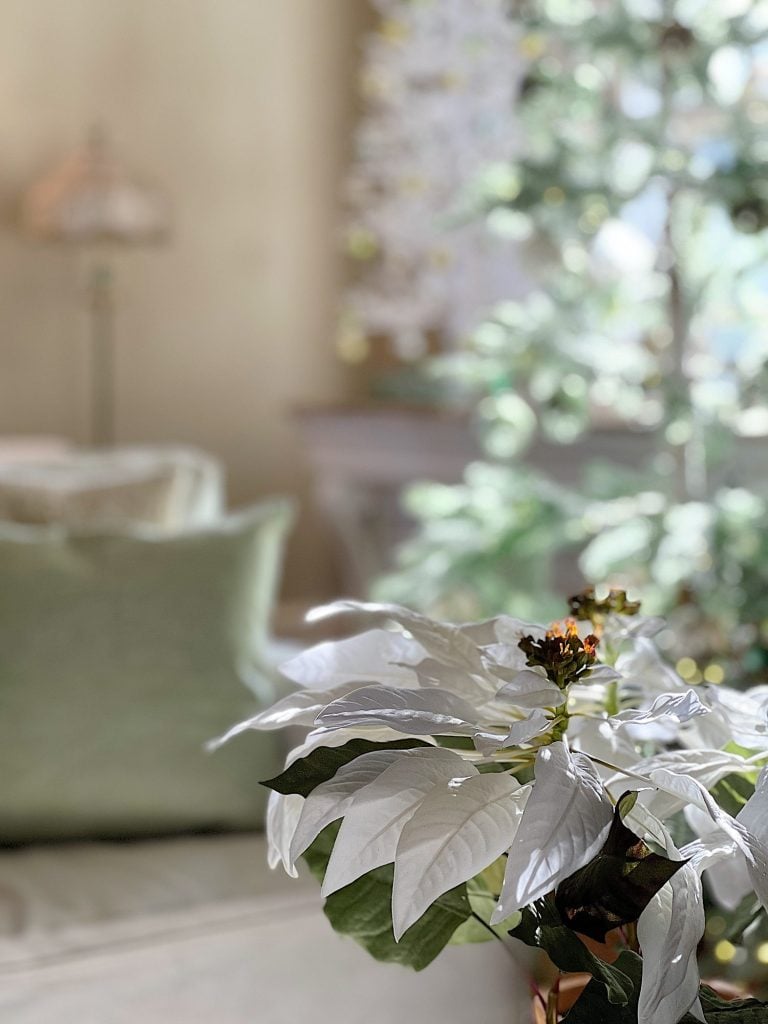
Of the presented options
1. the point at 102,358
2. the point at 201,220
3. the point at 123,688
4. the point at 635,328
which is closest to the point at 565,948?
the point at 123,688

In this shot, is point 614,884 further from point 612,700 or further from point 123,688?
point 123,688

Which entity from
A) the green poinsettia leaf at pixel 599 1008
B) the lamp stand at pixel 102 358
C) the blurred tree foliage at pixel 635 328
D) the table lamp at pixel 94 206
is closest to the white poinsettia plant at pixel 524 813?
the green poinsettia leaf at pixel 599 1008

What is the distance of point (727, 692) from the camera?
67cm

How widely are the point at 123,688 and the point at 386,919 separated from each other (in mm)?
871

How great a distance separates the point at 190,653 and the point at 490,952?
21.3 inches

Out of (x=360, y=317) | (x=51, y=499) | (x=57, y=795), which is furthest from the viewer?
(x=360, y=317)

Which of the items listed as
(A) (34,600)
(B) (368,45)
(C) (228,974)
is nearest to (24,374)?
(B) (368,45)

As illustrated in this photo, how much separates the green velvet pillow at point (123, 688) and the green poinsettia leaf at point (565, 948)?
928mm

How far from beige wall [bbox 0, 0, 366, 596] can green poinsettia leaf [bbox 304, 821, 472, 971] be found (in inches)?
127

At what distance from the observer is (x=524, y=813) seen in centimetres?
51

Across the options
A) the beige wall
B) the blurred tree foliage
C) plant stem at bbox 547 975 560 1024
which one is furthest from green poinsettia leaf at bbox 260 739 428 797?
the beige wall

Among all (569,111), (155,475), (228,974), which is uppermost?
(569,111)

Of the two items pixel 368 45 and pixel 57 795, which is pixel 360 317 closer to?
pixel 368 45

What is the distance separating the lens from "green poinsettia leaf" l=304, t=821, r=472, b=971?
61 cm
